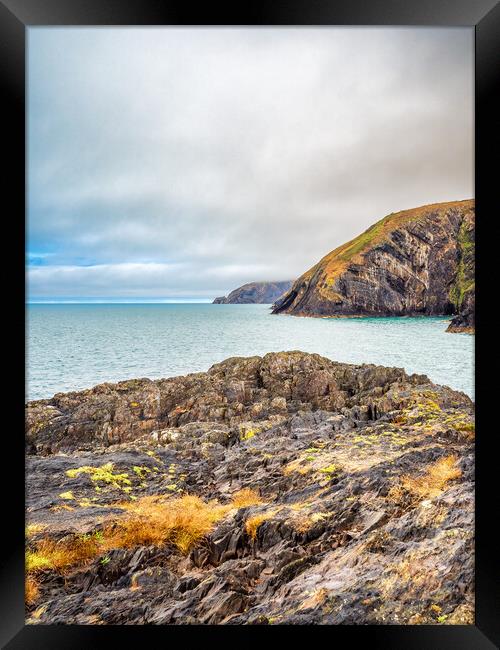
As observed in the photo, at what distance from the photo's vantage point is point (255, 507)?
3596 mm

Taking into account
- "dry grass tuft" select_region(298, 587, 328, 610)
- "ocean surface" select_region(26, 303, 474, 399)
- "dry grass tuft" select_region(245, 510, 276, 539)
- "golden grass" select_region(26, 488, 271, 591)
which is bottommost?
"dry grass tuft" select_region(298, 587, 328, 610)

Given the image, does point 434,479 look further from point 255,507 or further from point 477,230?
point 477,230

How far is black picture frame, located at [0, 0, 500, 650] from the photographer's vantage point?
2.26 metres

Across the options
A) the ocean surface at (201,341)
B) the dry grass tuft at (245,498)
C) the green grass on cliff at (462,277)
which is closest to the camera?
the dry grass tuft at (245,498)

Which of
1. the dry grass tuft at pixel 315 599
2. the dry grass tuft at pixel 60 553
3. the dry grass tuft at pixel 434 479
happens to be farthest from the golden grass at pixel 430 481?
the dry grass tuft at pixel 60 553

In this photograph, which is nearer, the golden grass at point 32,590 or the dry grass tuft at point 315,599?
the dry grass tuft at point 315,599

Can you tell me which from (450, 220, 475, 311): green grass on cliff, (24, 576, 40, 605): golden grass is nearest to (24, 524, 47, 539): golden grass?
(24, 576, 40, 605): golden grass

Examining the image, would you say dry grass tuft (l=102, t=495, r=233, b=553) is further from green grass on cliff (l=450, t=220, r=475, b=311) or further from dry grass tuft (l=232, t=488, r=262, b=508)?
green grass on cliff (l=450, t=220, r=475, b=311)

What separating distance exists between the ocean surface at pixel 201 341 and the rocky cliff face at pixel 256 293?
0.16 metres

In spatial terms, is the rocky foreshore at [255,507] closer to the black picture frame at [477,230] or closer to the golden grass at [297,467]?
the golden grass at [297,467]

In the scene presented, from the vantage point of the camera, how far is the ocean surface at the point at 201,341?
18.4 ft

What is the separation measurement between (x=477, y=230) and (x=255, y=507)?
321cm

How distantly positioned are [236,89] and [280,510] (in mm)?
4929

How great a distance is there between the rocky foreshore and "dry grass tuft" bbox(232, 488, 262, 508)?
0.01 m
